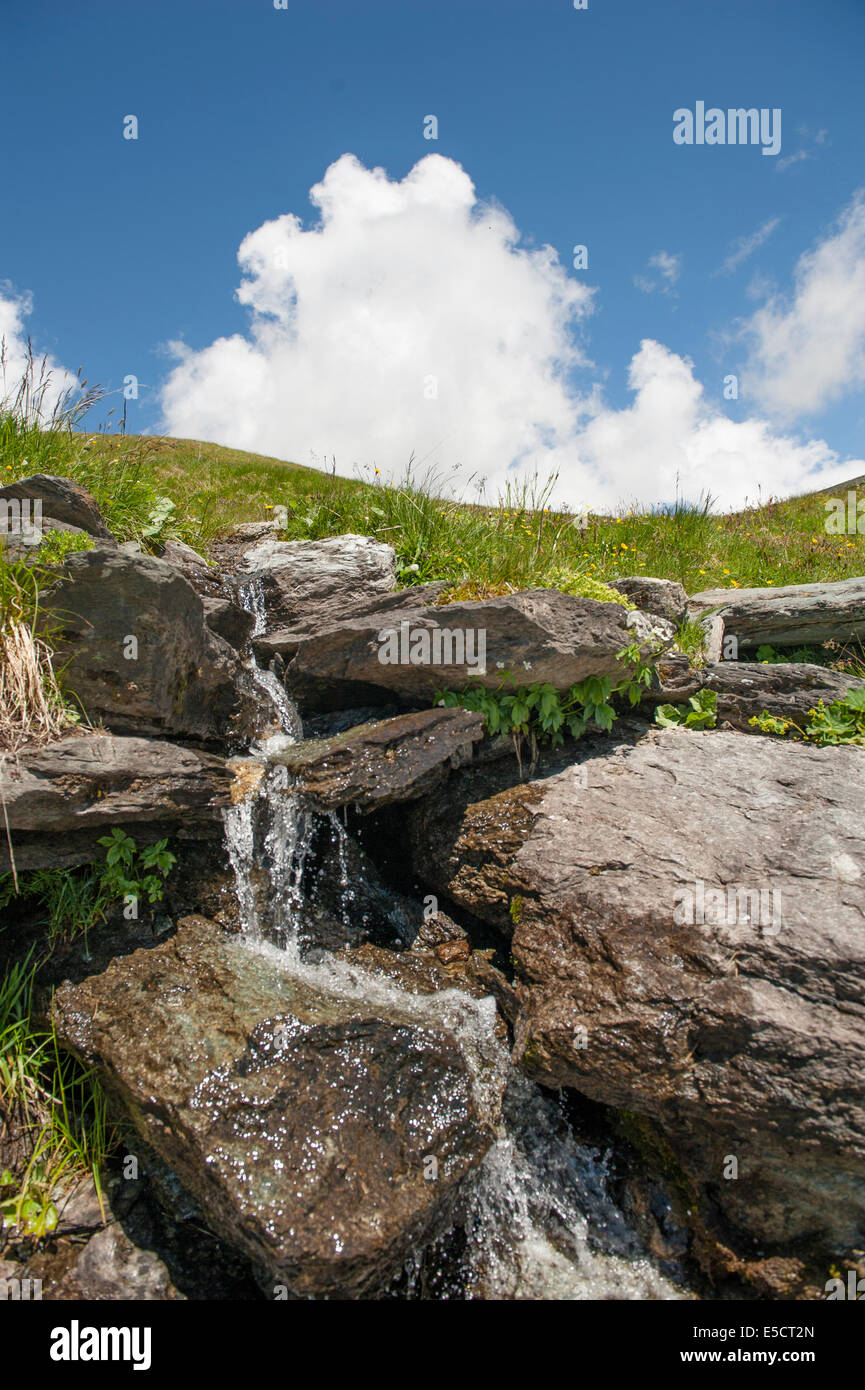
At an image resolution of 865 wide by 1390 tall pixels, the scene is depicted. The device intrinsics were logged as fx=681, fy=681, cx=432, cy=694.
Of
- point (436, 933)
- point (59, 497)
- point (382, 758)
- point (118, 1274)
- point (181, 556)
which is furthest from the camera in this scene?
point (181, 556)

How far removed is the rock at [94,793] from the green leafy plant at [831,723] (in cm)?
514

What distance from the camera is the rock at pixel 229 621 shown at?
6867 millimetres

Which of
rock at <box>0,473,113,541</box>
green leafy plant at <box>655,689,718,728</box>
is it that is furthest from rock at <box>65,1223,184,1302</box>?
green leafy plant at <box>655,689,718,728</box>

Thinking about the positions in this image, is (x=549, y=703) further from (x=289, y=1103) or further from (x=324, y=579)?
(x=289, y=1103)

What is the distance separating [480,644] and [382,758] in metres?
1.28

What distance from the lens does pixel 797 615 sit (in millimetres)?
7809

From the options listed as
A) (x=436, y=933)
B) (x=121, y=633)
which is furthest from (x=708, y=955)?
(x=121, y=633)

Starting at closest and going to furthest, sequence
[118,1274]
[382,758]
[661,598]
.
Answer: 1. [118,1274]
2. [382,758]
3. [661,598]

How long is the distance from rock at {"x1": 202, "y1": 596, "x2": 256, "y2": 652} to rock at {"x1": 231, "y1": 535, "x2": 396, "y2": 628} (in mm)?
612

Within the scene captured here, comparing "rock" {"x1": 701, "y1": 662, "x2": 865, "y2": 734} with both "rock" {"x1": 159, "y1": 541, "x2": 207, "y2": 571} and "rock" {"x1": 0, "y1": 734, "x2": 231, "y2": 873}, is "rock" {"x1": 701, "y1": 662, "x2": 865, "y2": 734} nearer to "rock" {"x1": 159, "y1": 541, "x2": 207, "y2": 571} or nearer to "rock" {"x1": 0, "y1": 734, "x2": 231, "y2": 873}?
"rock" {"x1": 0, "y1": 734, "x2": 231, "y2": 873}

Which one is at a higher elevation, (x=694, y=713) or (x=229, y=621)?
(x=229, y=621)

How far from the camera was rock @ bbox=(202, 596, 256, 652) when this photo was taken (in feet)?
22.5
